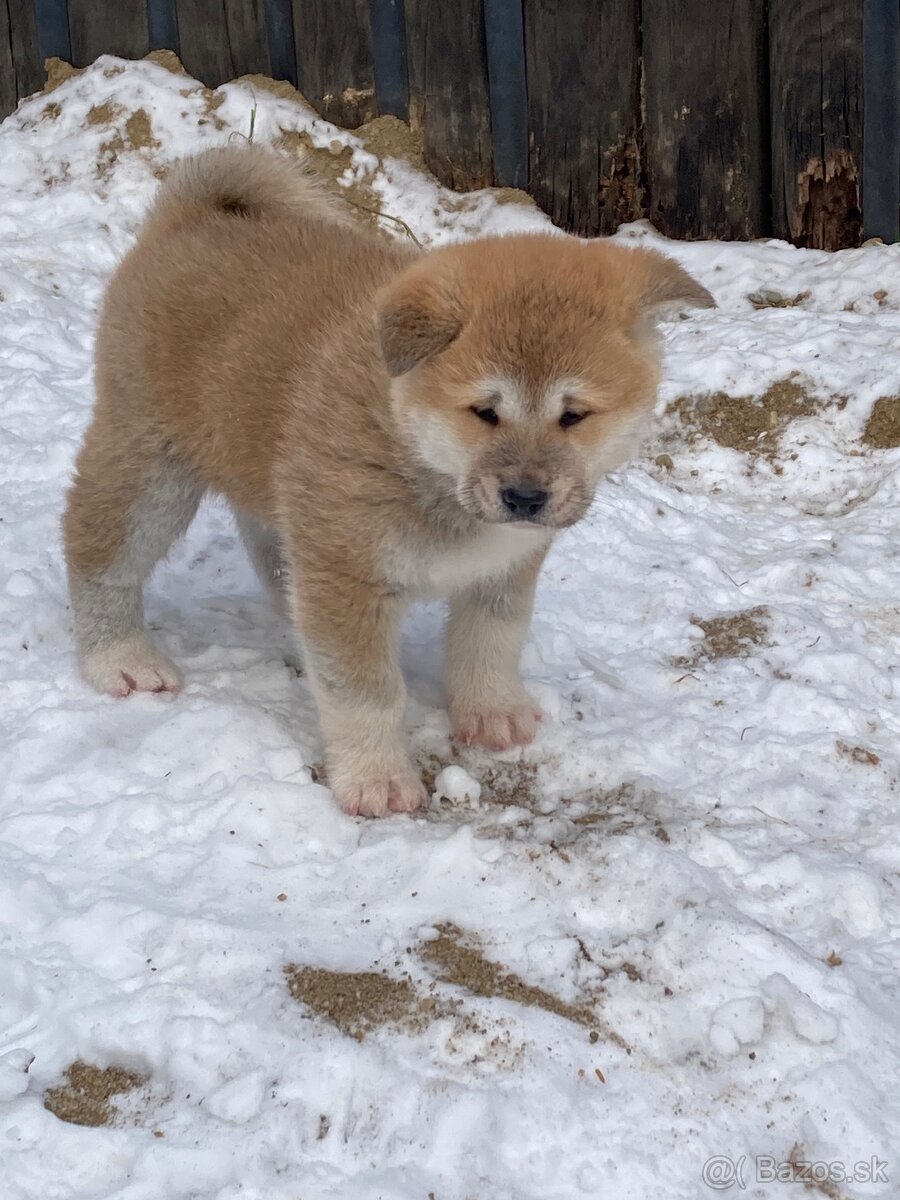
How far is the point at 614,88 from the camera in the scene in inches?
240

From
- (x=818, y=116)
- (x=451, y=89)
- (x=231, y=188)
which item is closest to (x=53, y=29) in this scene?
(x=451, y=89)

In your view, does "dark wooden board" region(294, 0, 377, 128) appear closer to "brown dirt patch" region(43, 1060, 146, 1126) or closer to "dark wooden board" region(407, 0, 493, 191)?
"dark wooden board" region(407, 0, 493, 191)

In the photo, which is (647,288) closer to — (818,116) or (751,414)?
(751,414)

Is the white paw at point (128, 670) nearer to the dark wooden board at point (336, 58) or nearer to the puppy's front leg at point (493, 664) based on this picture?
the puppy's front leg at point (493, 664)

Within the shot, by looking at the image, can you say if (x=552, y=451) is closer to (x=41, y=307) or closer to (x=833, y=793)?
(x=833, y=793)

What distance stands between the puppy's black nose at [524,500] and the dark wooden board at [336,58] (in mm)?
4654

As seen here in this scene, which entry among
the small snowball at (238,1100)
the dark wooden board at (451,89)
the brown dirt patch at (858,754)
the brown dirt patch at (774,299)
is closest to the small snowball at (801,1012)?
the brown dirt patch at (858,754)

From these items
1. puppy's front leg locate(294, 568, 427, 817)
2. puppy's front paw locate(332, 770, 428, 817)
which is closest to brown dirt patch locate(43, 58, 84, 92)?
puppy's front leg locate(294, 568, 427, 817)

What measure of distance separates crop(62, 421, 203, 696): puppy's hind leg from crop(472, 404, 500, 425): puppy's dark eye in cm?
122

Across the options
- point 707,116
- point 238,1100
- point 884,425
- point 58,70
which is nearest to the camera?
point 238,1100

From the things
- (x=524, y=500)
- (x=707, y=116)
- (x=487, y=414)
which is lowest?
(x=524, y=500)

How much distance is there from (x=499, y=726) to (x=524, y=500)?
1013 millimetres

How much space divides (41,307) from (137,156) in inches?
58.4

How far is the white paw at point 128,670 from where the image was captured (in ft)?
12.0
